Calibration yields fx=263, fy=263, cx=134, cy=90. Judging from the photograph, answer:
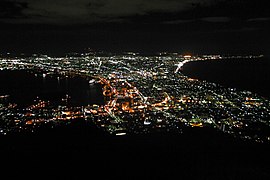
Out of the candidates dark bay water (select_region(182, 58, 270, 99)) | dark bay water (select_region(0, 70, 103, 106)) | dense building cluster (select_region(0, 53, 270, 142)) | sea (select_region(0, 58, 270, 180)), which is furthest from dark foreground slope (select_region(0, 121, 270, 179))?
dark bay water (select_region(182, 58, 270, 99))

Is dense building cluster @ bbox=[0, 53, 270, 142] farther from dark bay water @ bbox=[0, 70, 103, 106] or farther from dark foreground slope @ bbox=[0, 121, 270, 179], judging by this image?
dark foreground slope @ bbox=[0, 121, 270, 179]

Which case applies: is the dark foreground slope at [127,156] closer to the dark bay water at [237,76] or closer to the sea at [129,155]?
the sea at [129,155]

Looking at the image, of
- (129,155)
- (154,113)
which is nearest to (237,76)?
(154,113)

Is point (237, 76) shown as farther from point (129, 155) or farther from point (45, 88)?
point (129, 155)

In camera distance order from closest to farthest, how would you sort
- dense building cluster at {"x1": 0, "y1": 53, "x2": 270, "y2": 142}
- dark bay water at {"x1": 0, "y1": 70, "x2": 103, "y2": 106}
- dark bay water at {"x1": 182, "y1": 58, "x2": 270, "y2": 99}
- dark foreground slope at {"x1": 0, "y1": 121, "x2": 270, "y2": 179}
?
dark foreground slope at {"x1": 0, "y1": 121, "x2": 270, "y2": 179} → dense building cluster at {"x1": 0, "y1": 53, "x2": 270, "y2": 142} → dark bay water at {"x1": 0, "y1": 70, "x2": 103, "y2": 106} → dark bay water at {"x1": 182, "y1": 58, "x2": 270, "y2": 99}

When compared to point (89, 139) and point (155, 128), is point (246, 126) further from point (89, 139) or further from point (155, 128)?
point (89, 139)

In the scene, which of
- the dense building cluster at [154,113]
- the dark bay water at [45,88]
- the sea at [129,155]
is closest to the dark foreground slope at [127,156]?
the sea at [129,155]

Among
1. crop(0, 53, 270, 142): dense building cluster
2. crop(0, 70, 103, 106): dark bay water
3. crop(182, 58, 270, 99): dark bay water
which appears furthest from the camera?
crop(182, 58, 270, 99): dark bay water
